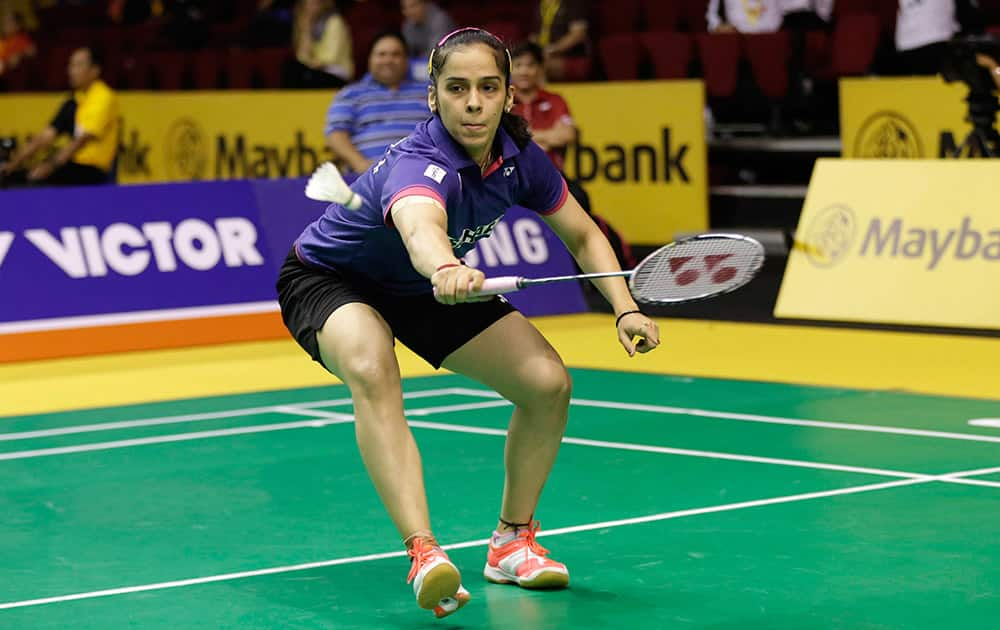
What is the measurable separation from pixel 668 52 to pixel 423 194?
10.9 meters

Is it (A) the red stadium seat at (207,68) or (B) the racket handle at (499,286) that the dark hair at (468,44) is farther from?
(A) the red stadium seat at (207,68)

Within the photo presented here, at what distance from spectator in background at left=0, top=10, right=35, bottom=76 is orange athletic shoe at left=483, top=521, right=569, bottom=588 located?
18.6 meters

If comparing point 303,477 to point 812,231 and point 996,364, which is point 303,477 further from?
point 812,231

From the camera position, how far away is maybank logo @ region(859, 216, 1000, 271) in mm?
10617

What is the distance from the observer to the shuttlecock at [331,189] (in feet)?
16.2

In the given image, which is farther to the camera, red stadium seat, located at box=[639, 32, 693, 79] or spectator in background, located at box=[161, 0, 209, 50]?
spectator in background, located at box=[161, 0, 209, 50]

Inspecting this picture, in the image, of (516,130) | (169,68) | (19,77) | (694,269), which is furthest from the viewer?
(19,77)

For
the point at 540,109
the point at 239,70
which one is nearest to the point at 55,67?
the point at 239,70

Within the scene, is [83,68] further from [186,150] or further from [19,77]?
[19,77]

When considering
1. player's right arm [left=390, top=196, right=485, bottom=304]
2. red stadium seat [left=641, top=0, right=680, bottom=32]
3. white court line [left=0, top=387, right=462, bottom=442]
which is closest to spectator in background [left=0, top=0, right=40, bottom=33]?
red stadium seat [left=641, top=0, right=680, bottom=32]

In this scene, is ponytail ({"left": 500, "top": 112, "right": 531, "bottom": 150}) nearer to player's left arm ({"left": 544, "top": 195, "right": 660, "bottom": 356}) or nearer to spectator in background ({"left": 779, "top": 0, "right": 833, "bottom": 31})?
player's left arm ({"left": 544, "top": 195, "right": 660, "bottom": 356})

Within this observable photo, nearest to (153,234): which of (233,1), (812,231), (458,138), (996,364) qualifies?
(812,231)

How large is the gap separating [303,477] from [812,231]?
201 inches

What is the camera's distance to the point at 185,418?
8.95m
